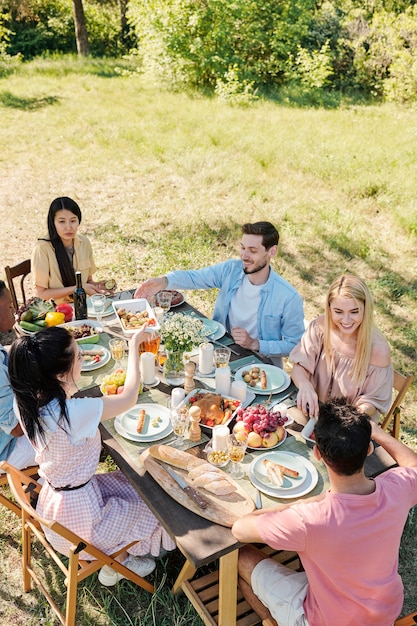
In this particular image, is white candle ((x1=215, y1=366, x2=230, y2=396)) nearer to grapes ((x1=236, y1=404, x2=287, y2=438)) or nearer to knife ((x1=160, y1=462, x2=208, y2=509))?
grapes ((x1=236, y1=404, x2=287, y2=438))

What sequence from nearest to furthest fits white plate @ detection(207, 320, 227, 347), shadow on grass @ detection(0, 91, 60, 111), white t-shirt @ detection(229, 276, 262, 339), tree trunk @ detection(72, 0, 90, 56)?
white plate @ detection(207, 320, 227, 347) < white t-shirt @ detection(229, 276, 262, 339) < shadow on grass @ detection(0, 91, 60, 111) < tree trunk @ detection(72, 0, 90, 56)

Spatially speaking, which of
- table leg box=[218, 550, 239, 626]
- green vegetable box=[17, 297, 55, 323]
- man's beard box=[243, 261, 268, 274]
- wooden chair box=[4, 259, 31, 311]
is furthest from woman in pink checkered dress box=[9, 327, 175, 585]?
wooden chair box=[4, 259, 31, 311]

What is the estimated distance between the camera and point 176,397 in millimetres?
3193

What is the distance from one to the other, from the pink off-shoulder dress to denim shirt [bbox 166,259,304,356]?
1.43 feet

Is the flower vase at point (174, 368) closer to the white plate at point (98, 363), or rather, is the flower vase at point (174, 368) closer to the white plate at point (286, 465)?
the white plate at point (98, 363)

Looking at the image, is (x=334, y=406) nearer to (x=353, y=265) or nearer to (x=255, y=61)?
(x=353, y=265)

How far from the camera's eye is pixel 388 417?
384 centimetres

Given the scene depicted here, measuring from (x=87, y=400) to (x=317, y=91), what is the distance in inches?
632

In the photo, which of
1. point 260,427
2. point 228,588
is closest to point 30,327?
point 260,427

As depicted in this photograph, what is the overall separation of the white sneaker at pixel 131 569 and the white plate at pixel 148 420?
0.84 m

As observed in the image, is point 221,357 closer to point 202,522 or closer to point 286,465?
point 286,465

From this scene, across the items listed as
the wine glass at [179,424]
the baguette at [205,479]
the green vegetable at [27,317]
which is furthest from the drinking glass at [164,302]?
the baguette at [205,479]

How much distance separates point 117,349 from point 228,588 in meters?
1.66

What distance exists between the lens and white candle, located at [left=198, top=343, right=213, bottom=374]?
3586 mm
